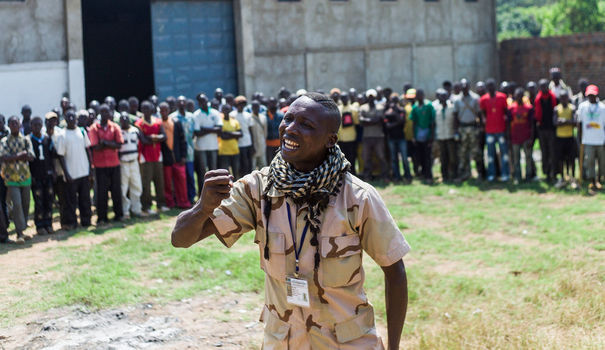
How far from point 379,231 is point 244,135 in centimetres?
1044

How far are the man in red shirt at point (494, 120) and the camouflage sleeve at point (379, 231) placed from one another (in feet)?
35.8

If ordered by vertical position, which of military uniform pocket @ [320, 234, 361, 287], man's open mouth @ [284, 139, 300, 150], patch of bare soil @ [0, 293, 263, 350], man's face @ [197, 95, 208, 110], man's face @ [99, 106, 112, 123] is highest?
man's face @ [197, 95, 208, 110]

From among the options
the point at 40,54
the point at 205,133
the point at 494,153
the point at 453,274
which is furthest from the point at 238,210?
the point at 40,54

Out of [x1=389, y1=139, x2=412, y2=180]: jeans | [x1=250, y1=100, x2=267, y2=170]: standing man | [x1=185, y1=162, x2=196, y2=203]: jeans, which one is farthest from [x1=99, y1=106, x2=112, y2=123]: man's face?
[x1=389, y1=139, x2=412, y2=180]: jeans

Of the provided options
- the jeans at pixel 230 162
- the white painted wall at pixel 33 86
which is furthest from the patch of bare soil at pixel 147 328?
the white painted wall at pixel 33 86

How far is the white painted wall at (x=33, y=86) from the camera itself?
15875mm

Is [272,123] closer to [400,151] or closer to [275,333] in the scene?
[400,151]

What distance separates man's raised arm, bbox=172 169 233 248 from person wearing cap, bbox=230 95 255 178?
10203mm

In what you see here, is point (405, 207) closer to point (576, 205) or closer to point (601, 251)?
point (576, 205)

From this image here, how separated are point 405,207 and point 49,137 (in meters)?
5.58

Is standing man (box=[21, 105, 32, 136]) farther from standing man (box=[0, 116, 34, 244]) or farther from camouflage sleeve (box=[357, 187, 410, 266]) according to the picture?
camouflage sleeve (box=[357, 187, 410, 266])

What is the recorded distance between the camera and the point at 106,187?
11.6 metres

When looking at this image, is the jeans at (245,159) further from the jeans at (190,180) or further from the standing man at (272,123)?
the jeans at (190,180)

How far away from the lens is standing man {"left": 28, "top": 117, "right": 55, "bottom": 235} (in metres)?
10.7
